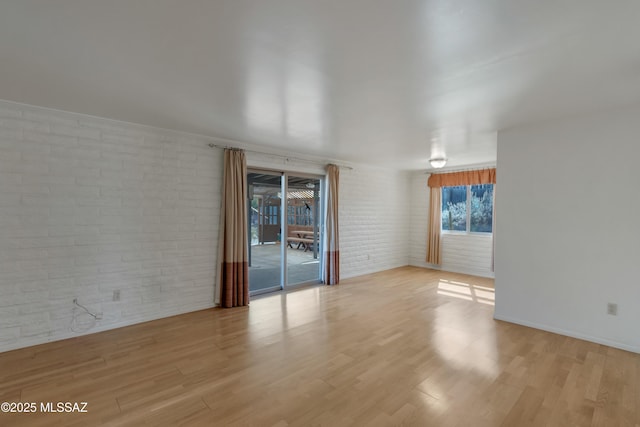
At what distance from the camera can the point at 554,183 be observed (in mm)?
3387

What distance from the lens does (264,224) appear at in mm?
5012

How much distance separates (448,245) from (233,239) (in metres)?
5.00

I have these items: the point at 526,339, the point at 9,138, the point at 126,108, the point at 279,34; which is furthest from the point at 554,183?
the point at 9,138

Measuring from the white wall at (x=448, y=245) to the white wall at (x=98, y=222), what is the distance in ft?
14.9

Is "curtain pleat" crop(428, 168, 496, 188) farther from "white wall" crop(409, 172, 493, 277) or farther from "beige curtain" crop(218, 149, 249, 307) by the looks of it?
"beige curtain" crop(218, 149, 249, 307)

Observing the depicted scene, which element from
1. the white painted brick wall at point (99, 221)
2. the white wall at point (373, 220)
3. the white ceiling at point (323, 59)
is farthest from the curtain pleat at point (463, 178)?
the white painted brick wall at point (99, 221)

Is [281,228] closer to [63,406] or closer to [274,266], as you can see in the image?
[274,266]

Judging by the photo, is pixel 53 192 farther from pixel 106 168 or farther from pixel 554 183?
pixel 554 183

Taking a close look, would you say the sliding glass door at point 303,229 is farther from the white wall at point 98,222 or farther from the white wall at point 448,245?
the white wall at point 448,245

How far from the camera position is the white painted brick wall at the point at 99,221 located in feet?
9.52

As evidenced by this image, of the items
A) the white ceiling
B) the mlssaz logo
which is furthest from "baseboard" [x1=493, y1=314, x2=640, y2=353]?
the mlssaz logo

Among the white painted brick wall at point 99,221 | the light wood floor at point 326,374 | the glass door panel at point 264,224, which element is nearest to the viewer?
the light wood floor at point 326,374

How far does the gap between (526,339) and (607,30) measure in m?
2.93

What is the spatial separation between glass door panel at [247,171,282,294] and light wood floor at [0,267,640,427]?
130 cm
